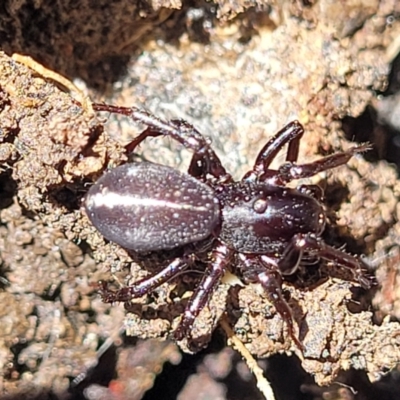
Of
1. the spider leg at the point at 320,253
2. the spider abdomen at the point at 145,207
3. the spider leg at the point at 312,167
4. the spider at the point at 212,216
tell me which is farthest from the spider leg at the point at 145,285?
the spider leg at the point at 312,167

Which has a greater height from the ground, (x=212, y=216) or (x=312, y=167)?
(x=312, y=167)

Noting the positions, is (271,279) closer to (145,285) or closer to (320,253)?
(320,253)

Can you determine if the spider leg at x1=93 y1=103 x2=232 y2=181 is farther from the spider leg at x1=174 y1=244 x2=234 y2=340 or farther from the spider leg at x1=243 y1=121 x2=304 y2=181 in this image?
the spider leg at x1=174 y1=244 x2=234 y2=340

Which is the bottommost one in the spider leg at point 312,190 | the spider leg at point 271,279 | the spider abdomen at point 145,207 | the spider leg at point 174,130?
the spider leg at point 271,279

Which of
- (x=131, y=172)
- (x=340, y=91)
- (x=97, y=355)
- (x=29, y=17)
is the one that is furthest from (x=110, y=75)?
(x=97, y=355)

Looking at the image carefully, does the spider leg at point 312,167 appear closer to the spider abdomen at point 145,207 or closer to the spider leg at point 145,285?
the spider abdomen at point 145,207

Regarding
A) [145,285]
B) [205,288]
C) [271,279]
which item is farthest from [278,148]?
[145,285]

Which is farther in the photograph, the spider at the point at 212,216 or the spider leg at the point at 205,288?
the spider leg at the point at 205,288
